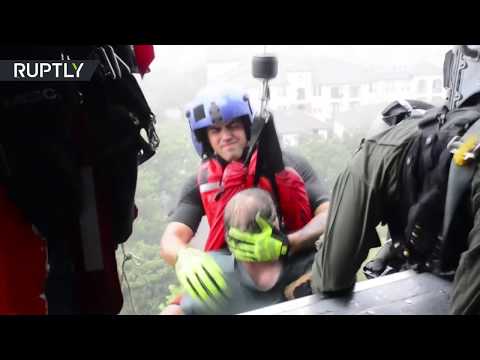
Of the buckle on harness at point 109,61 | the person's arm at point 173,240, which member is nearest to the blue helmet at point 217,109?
the person's arm at point 173,240

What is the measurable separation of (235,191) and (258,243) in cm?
14

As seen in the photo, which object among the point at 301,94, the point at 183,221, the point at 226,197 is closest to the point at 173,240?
the point at 183,221

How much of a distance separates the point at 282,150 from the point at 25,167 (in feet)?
2.11

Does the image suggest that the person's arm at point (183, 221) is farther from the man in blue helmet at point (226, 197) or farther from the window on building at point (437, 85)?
the window on building at point (437, 85)

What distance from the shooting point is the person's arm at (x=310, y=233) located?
1.43 m

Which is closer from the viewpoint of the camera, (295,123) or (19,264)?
(19,264)

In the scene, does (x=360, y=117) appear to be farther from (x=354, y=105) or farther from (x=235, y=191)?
(x=235, y=191)

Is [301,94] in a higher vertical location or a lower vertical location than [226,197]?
higher

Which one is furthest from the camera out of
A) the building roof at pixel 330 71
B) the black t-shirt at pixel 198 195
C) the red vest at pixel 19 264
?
the black t-shirt at pixel 198 195

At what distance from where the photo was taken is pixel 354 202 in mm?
1190

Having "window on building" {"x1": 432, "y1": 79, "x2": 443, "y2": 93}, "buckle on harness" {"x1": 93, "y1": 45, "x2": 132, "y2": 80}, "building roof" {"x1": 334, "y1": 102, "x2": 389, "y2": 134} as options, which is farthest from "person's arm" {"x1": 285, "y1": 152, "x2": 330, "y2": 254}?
"buckle on harness" {"x1": 93, "y1": 45, "x2": 132, "y2": 80}

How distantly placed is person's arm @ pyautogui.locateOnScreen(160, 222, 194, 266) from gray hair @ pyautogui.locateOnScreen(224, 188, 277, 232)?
13cm

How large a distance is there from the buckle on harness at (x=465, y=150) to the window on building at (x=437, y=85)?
1.19 feet

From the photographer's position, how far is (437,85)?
4.52 ft
